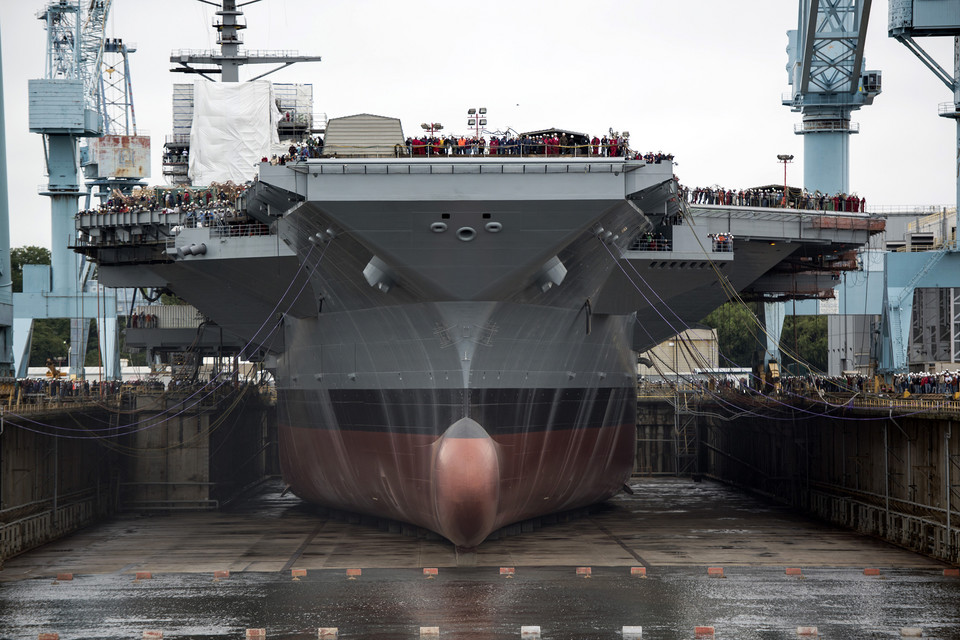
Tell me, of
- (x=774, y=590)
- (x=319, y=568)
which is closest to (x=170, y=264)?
(x=319, y=568)

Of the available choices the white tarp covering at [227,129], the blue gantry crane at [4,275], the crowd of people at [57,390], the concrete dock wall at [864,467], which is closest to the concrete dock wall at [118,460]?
the crowd of people at [57,390]

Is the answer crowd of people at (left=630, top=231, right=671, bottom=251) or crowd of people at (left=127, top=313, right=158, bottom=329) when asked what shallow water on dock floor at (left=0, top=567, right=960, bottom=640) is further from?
crowd of people at (left=127, top=313, right=158, bottom=329)

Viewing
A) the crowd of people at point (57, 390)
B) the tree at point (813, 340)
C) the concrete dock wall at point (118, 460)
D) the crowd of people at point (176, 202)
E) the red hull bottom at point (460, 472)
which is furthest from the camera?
the tree at point (813, 340)

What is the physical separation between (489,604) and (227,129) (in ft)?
81.4

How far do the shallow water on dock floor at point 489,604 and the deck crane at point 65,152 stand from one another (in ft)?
79.8

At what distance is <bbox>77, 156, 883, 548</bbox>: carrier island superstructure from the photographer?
19.3 metres

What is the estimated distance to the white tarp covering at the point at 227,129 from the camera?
37219 mm

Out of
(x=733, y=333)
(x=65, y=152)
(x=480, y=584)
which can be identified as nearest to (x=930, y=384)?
(x=480, y=584)

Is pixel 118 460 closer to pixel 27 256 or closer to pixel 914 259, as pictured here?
pixel 914 259

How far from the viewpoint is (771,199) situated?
94.6 ft

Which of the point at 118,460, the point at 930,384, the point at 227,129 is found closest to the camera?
the point at 930,384

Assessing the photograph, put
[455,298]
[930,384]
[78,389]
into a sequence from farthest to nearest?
[78,389], [930,384], [455,298]

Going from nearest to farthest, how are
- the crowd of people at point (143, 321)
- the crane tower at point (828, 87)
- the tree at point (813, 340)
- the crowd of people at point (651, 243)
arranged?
the crowd of people at point (651, 243)
the crowd of people at point (143, 321)
the crane tower at point (828, 87)
the tree at point (813, 340)

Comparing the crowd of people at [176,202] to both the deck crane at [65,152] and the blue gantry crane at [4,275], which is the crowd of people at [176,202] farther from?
the deck crane at [65,152]
